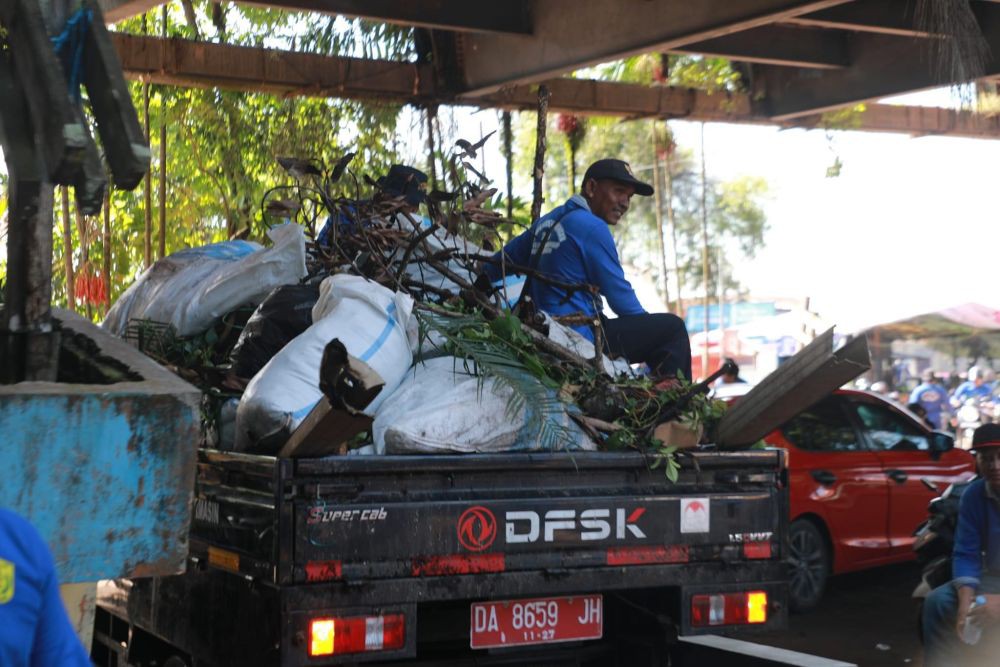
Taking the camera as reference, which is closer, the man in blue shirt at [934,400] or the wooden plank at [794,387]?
the wooden plank at [794,387]

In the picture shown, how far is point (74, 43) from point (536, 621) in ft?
7.18

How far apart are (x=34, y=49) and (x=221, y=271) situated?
2.10m

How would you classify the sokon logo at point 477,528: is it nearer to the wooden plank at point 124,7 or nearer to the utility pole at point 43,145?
the utility pole at point 43,145

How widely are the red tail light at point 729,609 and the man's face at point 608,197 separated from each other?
2279mm

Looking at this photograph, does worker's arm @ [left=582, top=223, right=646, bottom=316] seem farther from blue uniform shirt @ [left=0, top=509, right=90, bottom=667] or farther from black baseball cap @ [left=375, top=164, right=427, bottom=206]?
blue uniform shirt @ [left=0, top=509, right=90, bottom=667]

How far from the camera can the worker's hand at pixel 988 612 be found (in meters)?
5.22

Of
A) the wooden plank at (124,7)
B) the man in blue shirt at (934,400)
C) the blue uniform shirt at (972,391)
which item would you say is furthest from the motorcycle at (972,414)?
the wooden plank at (124,7)

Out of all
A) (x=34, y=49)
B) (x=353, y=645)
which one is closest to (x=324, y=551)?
(x=353, y=645)

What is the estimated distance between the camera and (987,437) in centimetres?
550

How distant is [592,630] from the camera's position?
4.30m

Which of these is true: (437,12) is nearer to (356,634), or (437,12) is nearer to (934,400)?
(356,634)

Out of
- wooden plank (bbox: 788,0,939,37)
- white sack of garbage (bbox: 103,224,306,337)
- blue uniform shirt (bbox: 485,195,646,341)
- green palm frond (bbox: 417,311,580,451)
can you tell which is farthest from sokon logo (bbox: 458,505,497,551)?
wooden plank (bbox: 788,0,939,37)

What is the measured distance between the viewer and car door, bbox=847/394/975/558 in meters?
9.54

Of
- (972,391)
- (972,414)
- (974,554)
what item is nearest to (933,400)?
(972,414)
